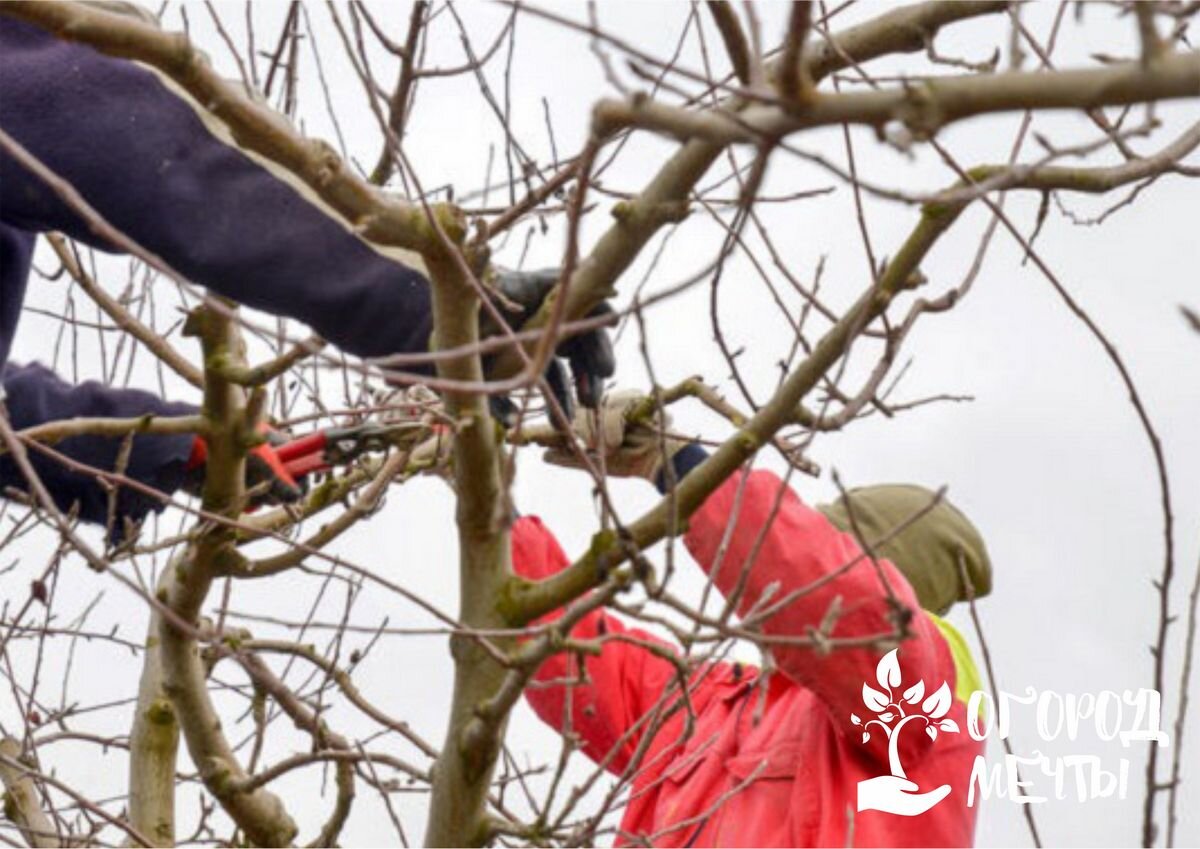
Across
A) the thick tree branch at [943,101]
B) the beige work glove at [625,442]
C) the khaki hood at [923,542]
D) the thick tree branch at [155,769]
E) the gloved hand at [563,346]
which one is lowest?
the thick tree branch at [943,101]

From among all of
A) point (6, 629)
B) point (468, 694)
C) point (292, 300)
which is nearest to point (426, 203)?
point (292, 300)

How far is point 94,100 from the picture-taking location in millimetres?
3033

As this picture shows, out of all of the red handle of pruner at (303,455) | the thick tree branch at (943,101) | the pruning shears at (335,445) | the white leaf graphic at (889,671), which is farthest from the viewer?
the white leaf graphic at (889,671)

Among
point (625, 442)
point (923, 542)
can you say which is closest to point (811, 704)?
point (923, 542)

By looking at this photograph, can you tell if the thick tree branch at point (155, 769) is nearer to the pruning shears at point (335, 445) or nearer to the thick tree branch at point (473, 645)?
the pruning shears at point (335, 445)

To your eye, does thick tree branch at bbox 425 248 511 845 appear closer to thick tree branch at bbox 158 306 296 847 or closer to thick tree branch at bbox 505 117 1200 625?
thick tree branch at bbox 505 117 1200 625

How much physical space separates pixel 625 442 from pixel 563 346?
746 millimetres

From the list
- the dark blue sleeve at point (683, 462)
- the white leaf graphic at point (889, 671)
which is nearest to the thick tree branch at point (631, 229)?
the dark blue sleeve at point (683, 462)

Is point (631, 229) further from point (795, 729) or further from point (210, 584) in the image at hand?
point (795, 729)

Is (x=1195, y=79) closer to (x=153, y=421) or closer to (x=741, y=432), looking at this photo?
(x=741, y=432)

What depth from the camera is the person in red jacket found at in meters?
3.73

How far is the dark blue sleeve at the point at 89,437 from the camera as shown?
3.71 m

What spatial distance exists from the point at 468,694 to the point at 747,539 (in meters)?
0.68

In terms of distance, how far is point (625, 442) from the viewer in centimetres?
376
